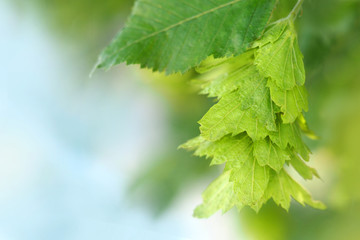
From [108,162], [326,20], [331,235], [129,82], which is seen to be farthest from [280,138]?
[108,162]

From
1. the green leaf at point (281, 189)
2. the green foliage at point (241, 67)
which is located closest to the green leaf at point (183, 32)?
the green foliage at point (241, 67)

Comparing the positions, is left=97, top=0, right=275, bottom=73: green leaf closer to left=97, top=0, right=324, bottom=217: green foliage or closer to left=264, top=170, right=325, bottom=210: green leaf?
left=97, top=0, right=324, bottom=217: green foliage

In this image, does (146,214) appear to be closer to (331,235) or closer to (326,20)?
(331,235)

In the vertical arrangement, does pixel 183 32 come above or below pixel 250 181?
above

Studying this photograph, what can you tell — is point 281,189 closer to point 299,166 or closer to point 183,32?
point 299,166

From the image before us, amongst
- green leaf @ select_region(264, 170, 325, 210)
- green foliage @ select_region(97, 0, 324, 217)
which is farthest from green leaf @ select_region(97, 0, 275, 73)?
green leaf @ select_region(264, 170, 325, 210)

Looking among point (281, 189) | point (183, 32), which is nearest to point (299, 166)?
point (281, 189)
